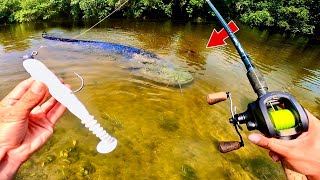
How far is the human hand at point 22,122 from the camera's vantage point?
5.84 ft

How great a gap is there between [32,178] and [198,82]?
7.60 metres

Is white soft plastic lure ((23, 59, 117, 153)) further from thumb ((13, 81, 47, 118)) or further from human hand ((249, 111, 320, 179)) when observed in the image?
human hand ((249, 111, 320, 179))

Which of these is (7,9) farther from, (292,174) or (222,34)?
(292,174)

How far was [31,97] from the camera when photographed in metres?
1.76

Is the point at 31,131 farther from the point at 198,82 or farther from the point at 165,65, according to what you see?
the point at 165,65

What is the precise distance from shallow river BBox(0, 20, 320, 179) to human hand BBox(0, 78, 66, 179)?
136 inches

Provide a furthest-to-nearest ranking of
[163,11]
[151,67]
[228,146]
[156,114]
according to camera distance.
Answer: [163,11]
[151,67]
[156,114]
[228,146]

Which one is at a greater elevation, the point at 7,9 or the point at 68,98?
the point at 68,98

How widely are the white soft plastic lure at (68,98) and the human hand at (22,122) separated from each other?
0.07m

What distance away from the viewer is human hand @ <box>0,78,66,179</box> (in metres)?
1.78

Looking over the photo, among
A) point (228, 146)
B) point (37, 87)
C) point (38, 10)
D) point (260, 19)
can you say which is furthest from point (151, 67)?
point (260, 19)

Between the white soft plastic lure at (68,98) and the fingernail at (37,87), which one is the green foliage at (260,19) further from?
the fingernail at (37,87)

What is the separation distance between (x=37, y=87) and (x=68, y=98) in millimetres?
232

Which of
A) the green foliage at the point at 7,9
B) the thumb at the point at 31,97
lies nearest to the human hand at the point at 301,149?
the thumb at the point at 31,97
